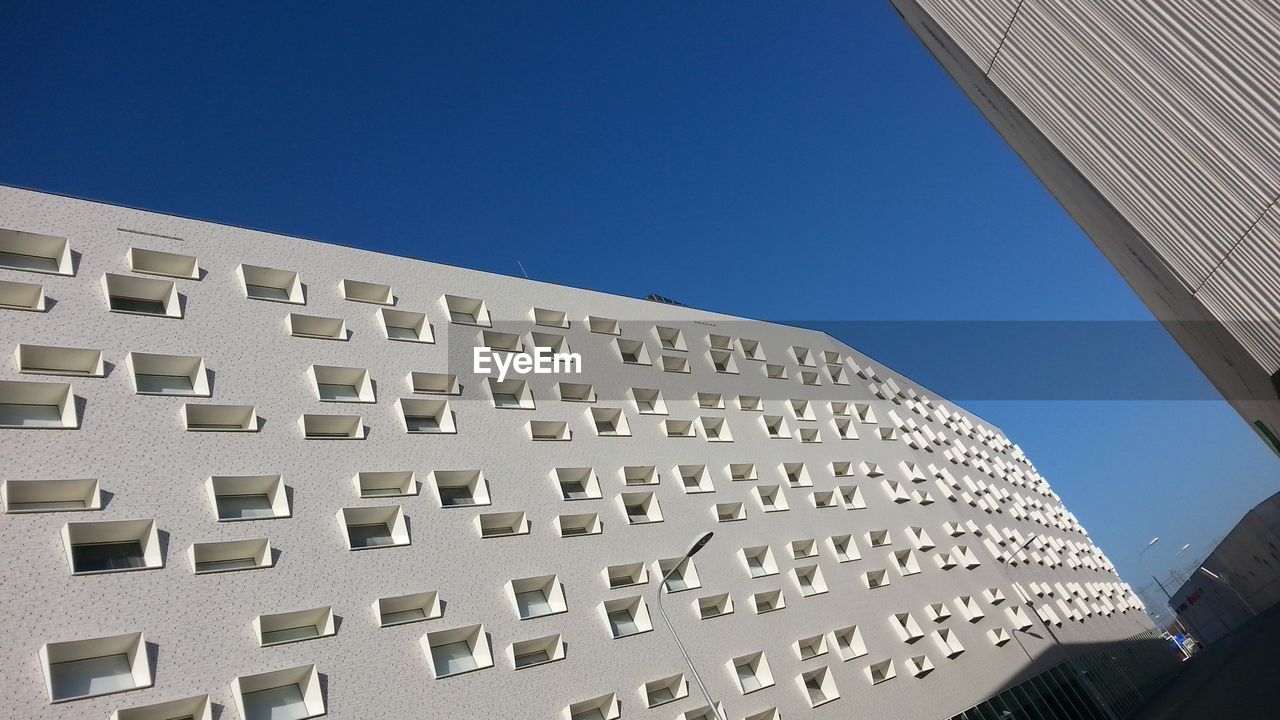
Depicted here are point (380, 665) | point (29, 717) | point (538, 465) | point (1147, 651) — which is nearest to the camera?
point (29, 717)

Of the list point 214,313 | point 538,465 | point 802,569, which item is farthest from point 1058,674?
point 214,313

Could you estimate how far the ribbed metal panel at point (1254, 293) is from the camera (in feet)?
37.7

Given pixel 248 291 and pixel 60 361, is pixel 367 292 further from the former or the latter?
pixel 60 361

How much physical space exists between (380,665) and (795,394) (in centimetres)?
2557

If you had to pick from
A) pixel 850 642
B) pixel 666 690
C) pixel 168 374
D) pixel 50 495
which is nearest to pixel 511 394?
pixel 168 374

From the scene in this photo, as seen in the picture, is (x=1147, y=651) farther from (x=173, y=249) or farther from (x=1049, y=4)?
(x=173, y=249)

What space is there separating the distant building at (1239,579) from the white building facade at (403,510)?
52059mm

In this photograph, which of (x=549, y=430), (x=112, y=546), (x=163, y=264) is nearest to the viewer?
(x=112, y=546)

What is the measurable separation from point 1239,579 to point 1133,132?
8983cm

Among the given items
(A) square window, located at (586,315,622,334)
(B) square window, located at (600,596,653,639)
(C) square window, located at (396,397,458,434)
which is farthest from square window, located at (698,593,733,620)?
(A) square window, located at (586,315,622,334)

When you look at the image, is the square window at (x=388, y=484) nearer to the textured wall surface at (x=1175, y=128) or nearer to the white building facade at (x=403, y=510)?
the white building facade at (x=403, y=510)

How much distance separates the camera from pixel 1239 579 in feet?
258

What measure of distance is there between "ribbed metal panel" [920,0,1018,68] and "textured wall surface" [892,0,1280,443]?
35mm

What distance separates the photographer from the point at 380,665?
1756cm
